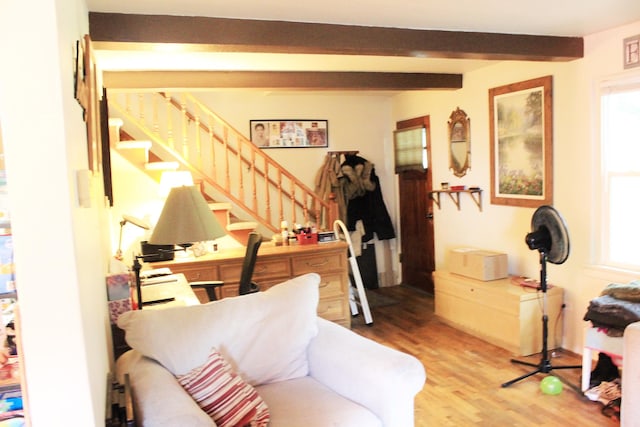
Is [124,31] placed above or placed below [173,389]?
above

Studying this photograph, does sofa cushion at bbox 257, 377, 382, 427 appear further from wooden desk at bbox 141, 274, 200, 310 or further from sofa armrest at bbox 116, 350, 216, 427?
wooden desk at bbox 141, 274, 200, 310

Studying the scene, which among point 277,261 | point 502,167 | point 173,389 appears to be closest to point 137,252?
point 277,261

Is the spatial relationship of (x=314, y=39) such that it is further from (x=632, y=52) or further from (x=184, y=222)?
(x=632, y=52)

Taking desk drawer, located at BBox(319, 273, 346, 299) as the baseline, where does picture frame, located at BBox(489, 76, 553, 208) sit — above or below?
above

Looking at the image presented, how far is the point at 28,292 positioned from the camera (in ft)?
3.70

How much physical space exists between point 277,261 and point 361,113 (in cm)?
260

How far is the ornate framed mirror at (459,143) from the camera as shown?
479 centimetres

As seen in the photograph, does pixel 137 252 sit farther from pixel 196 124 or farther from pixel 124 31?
pixel 124 31

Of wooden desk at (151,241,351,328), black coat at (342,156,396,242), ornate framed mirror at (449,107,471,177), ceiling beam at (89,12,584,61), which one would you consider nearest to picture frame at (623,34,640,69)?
ceiling beam at (89,12,584,61)

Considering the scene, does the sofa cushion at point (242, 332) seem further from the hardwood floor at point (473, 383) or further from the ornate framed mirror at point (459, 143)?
the ornate framed mirror at point (459, 143)

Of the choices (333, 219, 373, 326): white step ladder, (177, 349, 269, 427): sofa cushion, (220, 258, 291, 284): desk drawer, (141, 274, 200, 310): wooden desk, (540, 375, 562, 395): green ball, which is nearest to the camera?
(177, 349, 269, 427): sofa cushion

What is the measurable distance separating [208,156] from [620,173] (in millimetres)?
3768

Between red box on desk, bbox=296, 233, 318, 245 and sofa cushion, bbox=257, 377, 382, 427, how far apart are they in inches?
91.6

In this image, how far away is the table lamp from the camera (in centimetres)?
243
